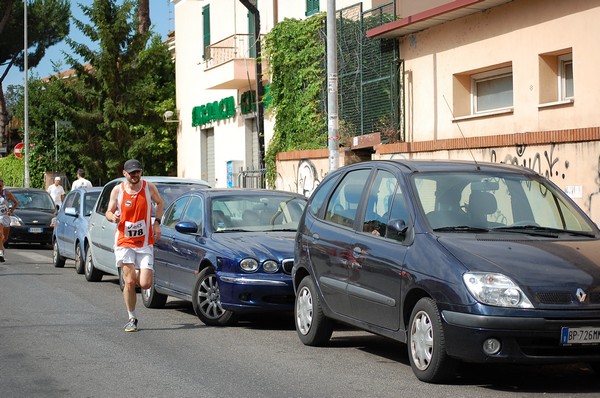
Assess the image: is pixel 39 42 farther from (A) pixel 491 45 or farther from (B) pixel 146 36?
(A) pixel 491 45

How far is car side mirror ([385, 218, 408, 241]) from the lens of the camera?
8430 mm

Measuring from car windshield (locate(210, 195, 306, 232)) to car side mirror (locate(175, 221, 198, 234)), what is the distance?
0.96 feet

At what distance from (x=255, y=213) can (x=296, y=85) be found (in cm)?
1324

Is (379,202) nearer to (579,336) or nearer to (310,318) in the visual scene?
(310,318)

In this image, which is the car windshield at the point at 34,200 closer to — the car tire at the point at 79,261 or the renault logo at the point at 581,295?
the car tire at the point at 79,261

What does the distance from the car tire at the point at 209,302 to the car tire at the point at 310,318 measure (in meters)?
1.33

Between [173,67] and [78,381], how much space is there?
32.9m

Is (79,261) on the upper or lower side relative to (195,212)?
lower

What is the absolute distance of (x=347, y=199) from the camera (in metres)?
9.78

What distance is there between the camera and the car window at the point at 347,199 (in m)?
9.58

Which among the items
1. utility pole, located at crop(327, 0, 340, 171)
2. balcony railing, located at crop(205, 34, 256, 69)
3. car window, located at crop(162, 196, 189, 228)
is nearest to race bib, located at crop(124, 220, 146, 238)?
car window, located at crop(162, 196, 189, 228)

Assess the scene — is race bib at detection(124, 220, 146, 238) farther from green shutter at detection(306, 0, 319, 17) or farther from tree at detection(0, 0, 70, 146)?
tree at detection(0, 0, 70, 146)

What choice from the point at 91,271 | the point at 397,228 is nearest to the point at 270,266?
the point at 397,228

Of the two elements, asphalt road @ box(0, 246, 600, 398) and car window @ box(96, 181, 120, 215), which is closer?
asphalt road @ box(0, 246, 600, 398)
